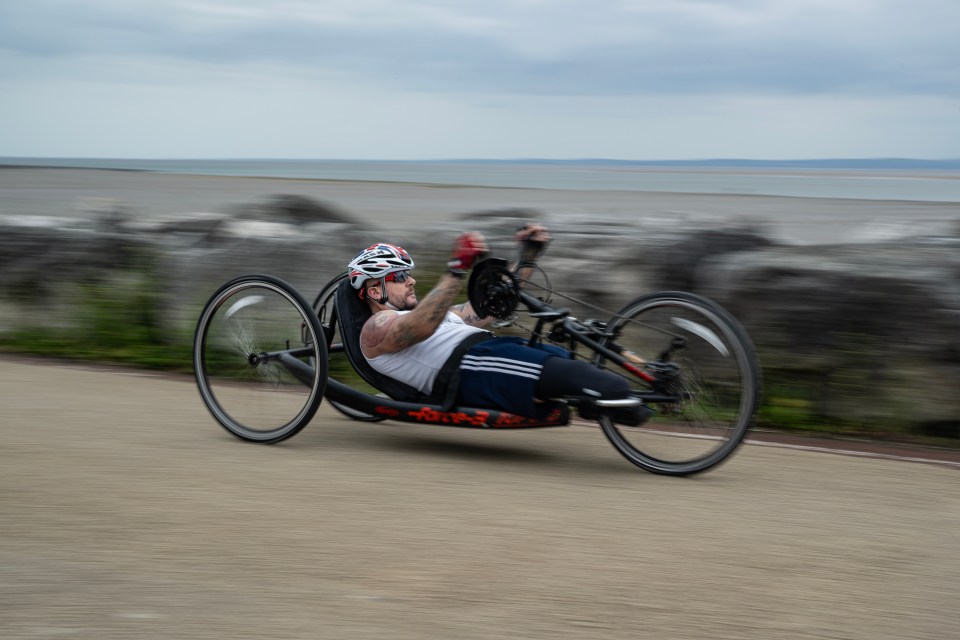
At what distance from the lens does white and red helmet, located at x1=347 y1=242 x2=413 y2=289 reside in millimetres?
5859

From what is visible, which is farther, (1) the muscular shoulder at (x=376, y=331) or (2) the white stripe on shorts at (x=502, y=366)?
(1) the muscular shoulder at (x=376, y=331)

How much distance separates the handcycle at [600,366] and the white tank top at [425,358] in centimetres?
8

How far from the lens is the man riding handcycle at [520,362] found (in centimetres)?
542

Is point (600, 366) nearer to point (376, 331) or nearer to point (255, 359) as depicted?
point (376, 331)

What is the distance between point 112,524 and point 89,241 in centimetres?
552

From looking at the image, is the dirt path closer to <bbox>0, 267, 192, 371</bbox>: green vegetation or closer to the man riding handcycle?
the man riding handcycle

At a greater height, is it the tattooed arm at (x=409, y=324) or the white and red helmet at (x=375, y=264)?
the white and red helmet at (x=375, y=264)

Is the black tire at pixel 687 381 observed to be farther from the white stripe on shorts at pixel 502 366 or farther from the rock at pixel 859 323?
the rock at pixel 859 323

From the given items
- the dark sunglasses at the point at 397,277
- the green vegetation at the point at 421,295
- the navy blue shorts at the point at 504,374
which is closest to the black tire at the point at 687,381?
the navy blue shorts at the point at 504,374

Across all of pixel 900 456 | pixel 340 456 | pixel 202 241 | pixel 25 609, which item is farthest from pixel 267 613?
pixel 202 241

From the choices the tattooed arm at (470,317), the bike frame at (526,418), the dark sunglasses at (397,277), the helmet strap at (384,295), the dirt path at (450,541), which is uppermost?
the dark sunglasses at (397,277)

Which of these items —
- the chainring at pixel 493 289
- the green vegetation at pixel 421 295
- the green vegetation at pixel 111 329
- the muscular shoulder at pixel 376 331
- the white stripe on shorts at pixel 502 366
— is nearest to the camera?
the white stripe on shorts at pixel 502 366

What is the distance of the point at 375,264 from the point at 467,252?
27.4 inches

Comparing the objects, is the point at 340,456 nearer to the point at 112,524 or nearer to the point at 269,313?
the point at 269,313
